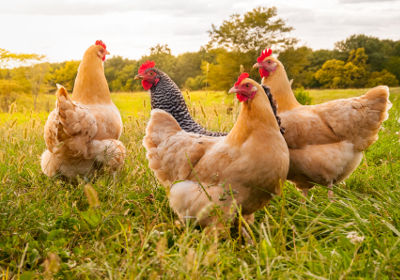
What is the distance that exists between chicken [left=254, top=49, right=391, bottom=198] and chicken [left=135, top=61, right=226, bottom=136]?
1.05 m

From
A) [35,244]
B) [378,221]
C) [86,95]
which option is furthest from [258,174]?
[86,95]

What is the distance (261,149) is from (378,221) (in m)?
0.96

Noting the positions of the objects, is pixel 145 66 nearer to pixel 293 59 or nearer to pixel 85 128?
pixel 85 128

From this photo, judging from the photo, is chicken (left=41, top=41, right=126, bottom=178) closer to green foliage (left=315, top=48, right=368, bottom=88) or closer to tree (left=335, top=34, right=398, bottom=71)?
green foliage (left=315, top=48, right=368, bottom=88)

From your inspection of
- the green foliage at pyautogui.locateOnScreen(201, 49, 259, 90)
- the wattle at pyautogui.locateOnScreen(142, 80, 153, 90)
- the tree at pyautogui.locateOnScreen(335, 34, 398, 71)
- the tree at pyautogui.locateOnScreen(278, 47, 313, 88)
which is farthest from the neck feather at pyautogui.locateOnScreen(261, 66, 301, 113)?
the tree at pyautogui.locateOnScreen(335, 34, 398, 71)

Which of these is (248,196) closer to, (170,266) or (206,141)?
(206,141)

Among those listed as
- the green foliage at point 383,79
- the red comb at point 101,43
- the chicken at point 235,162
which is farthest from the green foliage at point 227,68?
the chicken at point 235,162

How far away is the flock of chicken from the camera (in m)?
2.56

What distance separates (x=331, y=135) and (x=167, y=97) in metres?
2.04

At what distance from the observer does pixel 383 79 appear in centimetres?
2947

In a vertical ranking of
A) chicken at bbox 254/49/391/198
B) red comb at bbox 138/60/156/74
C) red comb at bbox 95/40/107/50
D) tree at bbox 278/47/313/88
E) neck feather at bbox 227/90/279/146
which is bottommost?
chicken at bbox 254/49/391/198

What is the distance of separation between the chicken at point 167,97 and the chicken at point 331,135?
3.44 ft

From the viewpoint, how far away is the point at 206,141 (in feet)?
9.76

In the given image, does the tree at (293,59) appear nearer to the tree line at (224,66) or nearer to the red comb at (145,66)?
the tree line at (224,66)
